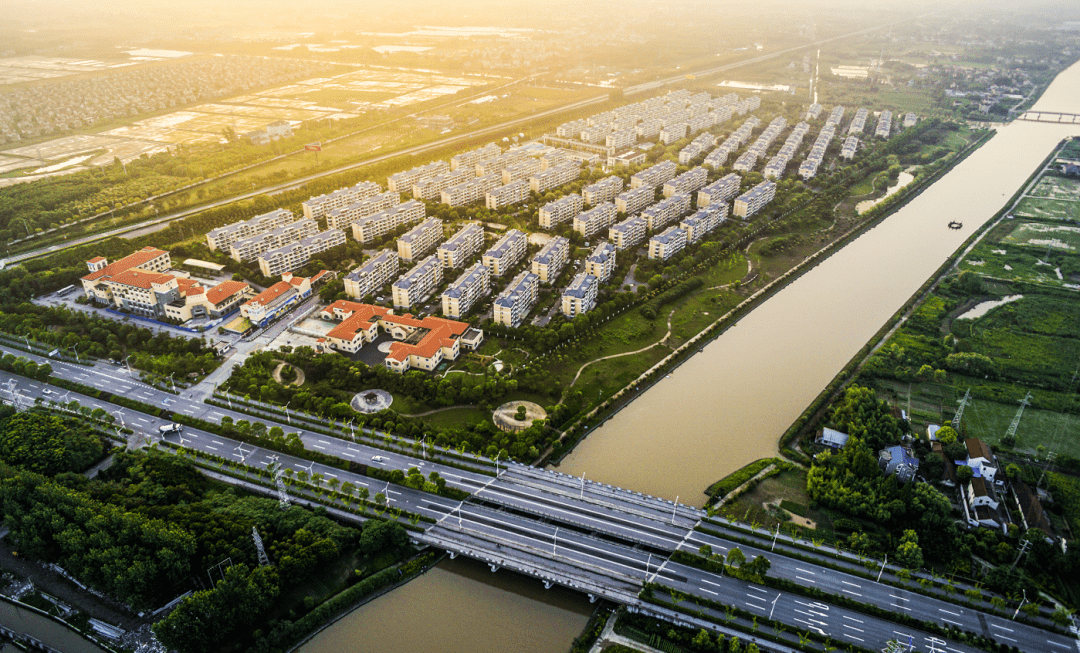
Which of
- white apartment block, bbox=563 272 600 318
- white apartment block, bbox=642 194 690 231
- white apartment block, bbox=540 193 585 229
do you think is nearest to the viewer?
white apartment block, bbox=563 272 600 318

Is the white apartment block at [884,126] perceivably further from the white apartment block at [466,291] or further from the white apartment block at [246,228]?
the white apartment block at [246,228]

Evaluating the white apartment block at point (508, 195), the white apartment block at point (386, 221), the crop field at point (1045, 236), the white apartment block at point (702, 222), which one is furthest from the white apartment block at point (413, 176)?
the crop field at point (1045, 236)

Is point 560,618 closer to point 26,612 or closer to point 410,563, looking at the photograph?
point 410,563

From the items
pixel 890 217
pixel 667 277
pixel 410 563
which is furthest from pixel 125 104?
pixel 890 217

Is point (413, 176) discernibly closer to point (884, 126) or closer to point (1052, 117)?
point (884, 126)

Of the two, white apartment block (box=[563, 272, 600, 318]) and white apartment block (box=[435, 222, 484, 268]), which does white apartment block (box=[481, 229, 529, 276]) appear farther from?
white apartment block (box=[563, 272, 600, 318])

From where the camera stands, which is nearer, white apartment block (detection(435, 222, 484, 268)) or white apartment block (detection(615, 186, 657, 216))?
white apartment block (detection(435, 222, 484, 268))

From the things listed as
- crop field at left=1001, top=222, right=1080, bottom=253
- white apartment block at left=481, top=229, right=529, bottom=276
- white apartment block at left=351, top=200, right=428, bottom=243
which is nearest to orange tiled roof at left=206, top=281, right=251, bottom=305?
white apartment block at left=351, top=200, right=428, bottom=243
